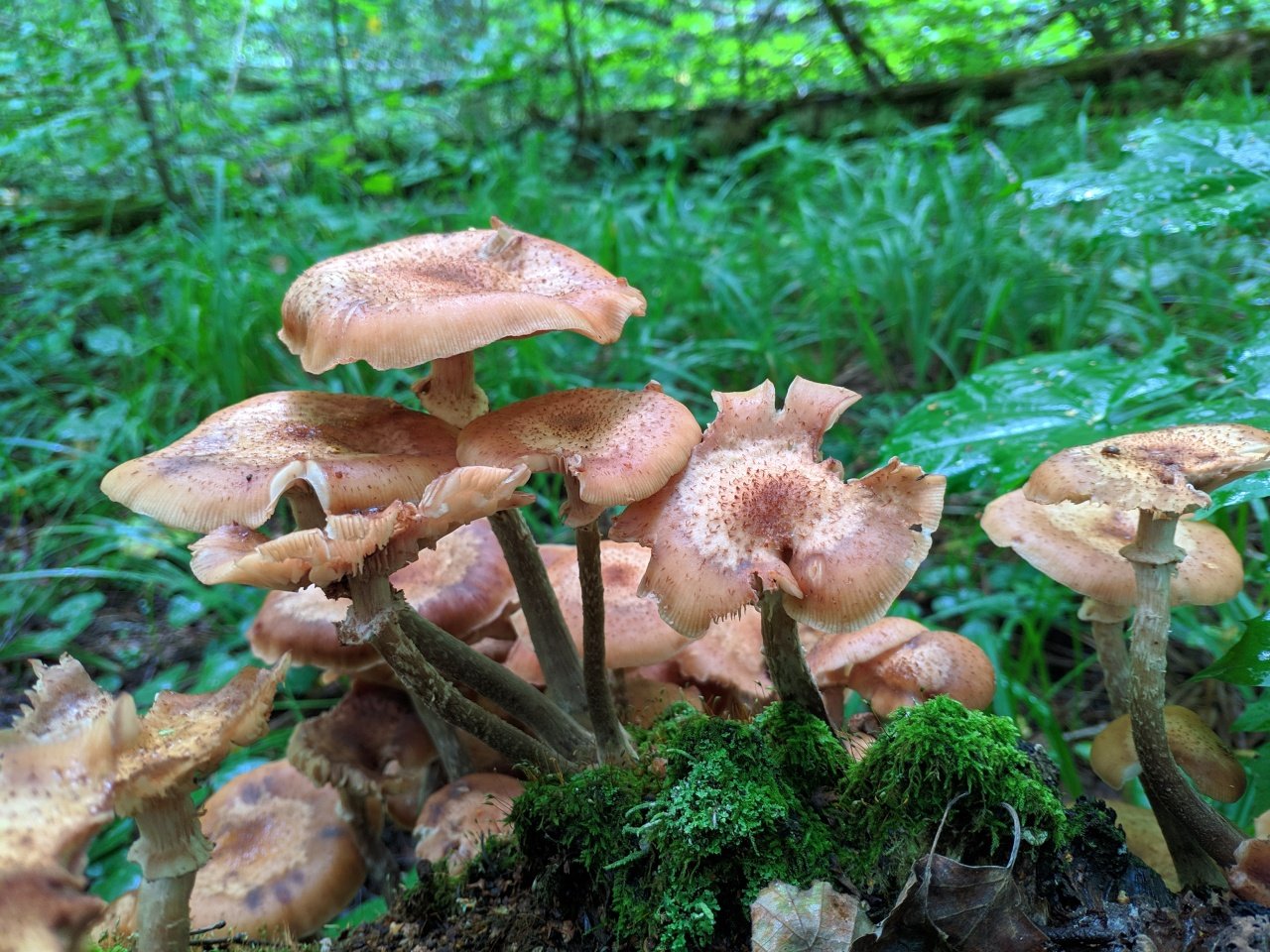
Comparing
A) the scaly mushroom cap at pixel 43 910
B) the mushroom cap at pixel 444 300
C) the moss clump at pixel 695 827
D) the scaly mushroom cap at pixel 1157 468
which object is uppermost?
the mushroom cap at pixel 444 300

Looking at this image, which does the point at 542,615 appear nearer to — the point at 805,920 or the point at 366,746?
the point at 366,746

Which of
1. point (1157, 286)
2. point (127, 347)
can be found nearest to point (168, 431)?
point (127, 347)

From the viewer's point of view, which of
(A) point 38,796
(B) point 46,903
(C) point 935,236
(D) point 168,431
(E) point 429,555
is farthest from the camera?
(C) point 935,236

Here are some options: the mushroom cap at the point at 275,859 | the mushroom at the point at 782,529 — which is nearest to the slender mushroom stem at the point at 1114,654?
the mushroom at the point at 782,529

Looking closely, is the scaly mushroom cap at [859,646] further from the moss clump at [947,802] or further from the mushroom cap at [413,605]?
the mushroom cap at [413,605]

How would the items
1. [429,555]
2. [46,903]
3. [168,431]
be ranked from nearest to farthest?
[46,903], [429,555], [168,431]

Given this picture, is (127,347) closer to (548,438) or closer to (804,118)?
(548,438)
